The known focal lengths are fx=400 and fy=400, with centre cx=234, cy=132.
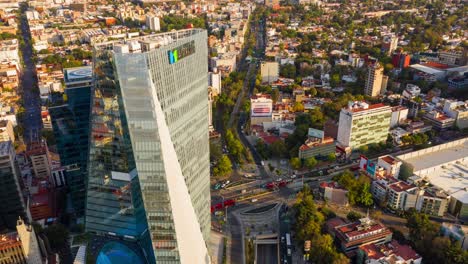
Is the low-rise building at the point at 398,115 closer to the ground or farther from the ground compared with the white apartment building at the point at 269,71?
closer to the ground

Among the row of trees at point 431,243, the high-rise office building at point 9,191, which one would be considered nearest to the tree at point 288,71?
the row of trees at point 431,243

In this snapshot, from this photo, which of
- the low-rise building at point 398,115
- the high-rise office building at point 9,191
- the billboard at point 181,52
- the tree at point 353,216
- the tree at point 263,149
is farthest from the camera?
the low-rise building at point 398,115

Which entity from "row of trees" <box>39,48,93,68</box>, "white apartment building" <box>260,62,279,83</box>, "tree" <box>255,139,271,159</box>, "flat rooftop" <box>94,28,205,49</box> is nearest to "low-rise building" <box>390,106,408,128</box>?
"tree" <box>255,139,271,159</box>

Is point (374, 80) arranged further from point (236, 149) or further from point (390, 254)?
point (390, 254)

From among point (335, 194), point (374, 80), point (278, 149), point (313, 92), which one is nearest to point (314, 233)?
point (335, 194)

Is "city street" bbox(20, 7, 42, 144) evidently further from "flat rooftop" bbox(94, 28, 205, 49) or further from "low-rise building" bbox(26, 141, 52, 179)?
A: "flat rooftop" bbox(94, 28, 205, 49)

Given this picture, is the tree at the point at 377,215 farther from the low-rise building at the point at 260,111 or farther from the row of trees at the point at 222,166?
the low-rise building at the point at 260,111

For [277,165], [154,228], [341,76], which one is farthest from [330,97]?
[154,228]
